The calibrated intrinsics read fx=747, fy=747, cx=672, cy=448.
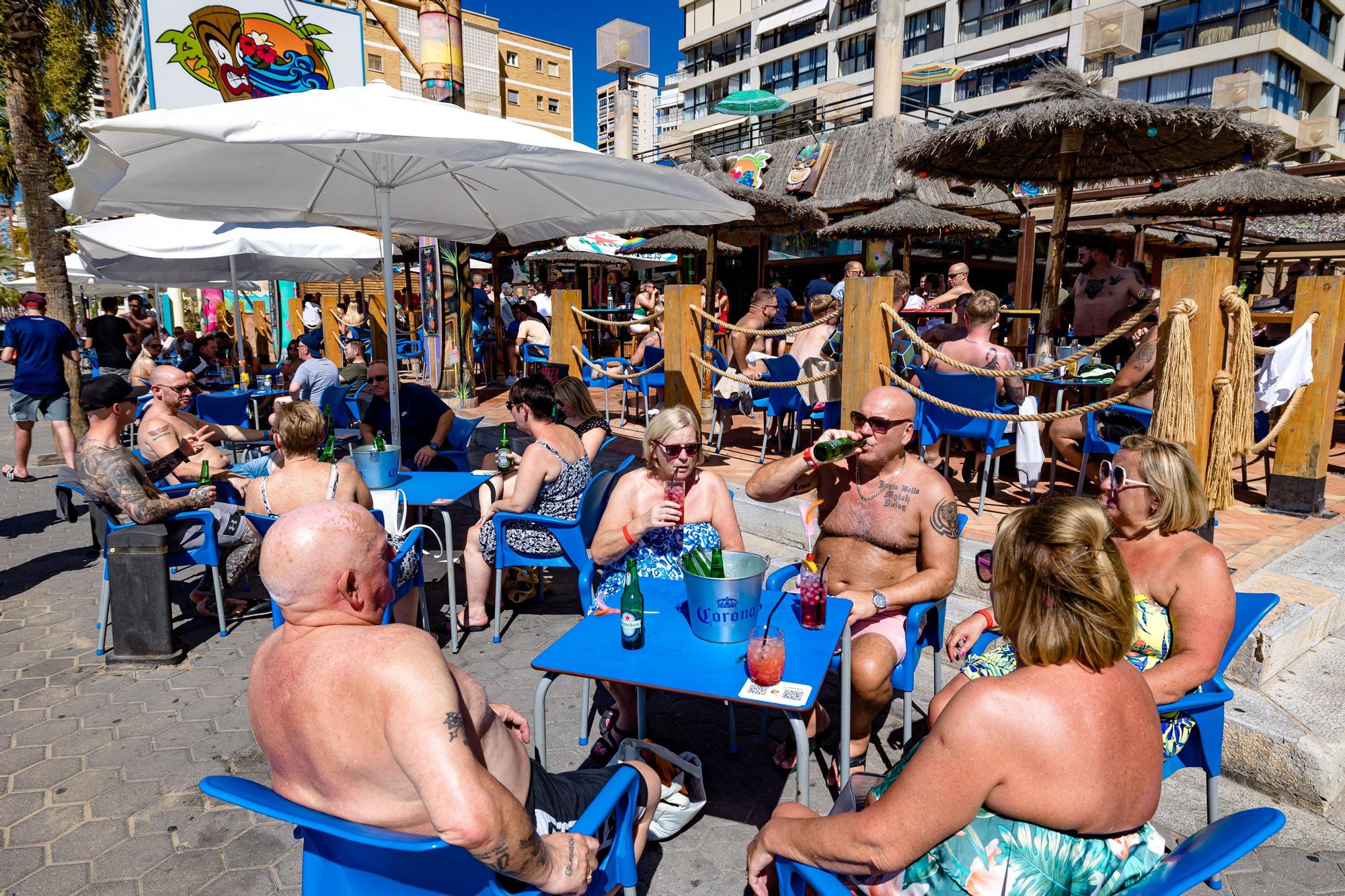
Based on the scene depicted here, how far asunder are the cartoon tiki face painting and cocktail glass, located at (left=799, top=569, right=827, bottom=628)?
1075 cm

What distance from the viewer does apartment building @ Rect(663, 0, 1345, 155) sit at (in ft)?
95.3

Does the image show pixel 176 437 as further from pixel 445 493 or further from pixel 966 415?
pixel 966 415

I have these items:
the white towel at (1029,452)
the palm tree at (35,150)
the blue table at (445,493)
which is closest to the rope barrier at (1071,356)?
the white towel at (1029,452)

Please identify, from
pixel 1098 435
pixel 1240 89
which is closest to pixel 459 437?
pixel 1098 435

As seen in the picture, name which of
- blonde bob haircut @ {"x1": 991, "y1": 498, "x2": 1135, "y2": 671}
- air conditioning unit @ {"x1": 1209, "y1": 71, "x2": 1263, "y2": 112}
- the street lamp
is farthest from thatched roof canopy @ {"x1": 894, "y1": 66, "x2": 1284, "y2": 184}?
the street lamp

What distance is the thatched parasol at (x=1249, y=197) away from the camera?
8.34 m

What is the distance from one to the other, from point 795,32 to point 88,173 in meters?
48.7

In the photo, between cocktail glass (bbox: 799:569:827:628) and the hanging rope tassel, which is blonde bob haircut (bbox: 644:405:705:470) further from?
the hanging rope tassel

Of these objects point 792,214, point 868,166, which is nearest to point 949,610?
point 792,214

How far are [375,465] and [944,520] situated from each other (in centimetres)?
307

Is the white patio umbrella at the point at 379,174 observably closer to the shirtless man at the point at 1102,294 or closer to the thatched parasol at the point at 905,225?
the shirtless man at the point at 1102,294

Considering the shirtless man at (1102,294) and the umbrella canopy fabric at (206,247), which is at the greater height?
the umbrella canopy fabric at (206,247)

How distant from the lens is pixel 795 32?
4503 cm

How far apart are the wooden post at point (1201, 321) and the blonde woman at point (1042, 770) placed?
8.90 feet
